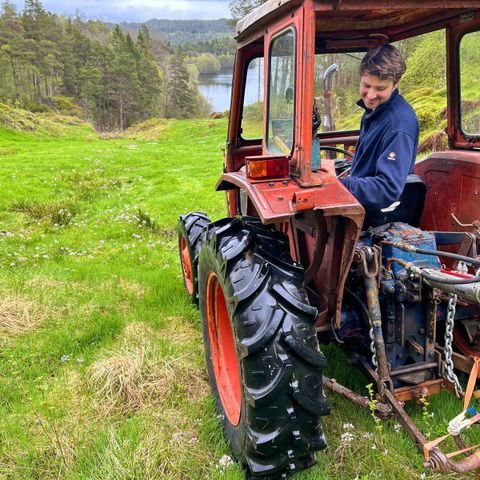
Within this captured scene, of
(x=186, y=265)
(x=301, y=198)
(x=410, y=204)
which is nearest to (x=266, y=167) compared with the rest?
(x=301, y=198)

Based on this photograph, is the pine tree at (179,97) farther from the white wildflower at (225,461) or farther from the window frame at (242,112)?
the white wildflower at (225,461)

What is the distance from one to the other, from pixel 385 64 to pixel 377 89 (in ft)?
0.39

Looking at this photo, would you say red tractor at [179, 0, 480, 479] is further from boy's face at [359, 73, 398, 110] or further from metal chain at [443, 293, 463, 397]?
boy's face at [359, 73, 398, 110]

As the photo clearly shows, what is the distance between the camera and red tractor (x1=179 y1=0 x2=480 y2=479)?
1969 millimetres

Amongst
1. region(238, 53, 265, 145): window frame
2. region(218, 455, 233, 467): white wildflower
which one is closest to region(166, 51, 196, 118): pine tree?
region(238, 53, 265, 145): window frame

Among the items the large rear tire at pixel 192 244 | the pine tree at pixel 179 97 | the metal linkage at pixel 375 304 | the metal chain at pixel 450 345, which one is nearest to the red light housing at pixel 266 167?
the metal linkage at pixel 375 304

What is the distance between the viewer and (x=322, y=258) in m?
2.32

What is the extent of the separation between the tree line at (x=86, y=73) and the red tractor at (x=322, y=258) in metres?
53.1

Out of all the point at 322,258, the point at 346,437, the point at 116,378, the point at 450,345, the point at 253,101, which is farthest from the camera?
the point at 253,101

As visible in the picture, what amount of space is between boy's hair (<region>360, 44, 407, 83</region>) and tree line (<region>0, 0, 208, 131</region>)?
53.6 meters

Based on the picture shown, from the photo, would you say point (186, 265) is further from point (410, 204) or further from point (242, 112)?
point (410, 204)

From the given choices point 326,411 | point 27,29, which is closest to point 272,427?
point 326,411

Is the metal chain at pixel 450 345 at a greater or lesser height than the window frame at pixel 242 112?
lesser

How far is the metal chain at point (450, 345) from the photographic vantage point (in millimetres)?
2180
